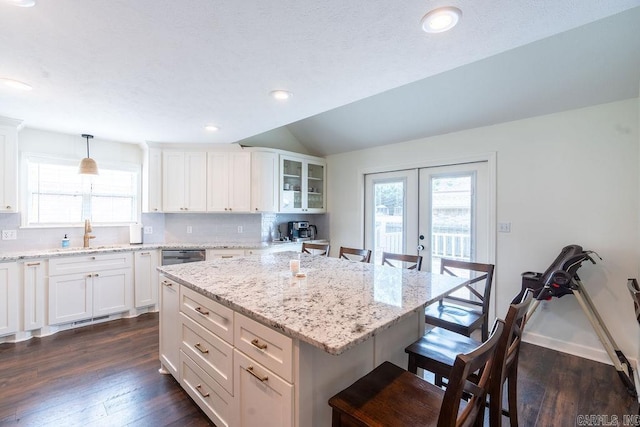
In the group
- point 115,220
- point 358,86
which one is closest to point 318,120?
point 358,86

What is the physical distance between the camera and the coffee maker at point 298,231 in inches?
189

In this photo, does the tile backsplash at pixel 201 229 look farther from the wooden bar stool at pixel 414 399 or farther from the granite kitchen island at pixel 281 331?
the wooden bar stool at pixel 414 399

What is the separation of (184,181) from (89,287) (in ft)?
5.67

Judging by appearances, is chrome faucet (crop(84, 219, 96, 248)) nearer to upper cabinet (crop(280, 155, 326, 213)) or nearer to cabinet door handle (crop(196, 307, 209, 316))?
upper cabinet (crop(280, 155, 326, 213))

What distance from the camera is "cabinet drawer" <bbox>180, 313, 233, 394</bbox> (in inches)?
61.8

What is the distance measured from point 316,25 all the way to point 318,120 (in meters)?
2.79

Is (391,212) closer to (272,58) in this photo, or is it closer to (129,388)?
(272,58)

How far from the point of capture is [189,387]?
6.53ft

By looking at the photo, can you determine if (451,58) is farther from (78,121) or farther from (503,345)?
(78,121)

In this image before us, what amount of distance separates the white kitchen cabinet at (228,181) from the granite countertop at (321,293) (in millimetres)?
1802

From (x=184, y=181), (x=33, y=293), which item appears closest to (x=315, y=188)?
(x=184, y=181)

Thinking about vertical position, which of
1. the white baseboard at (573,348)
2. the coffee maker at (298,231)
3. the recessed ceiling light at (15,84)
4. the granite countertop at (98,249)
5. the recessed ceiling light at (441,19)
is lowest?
the white baseboard at (573,348)

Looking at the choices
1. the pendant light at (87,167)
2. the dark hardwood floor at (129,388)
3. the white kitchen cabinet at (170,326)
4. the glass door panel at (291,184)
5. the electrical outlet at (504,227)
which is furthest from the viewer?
the glass door panel at (291,184)

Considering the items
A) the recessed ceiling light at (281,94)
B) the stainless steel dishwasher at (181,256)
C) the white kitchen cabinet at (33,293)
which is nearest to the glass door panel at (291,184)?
the stainless steel dishwasher at (181,256)
